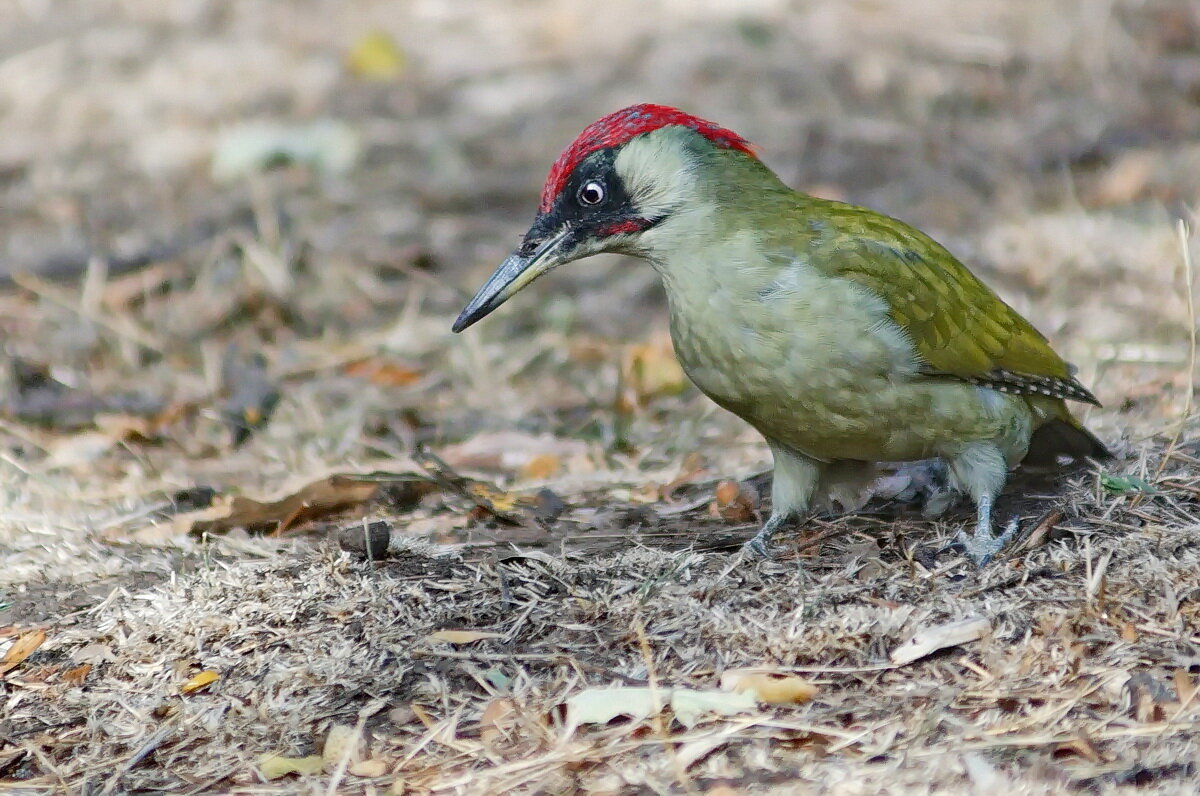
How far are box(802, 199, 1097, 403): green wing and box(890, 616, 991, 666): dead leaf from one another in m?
0.80

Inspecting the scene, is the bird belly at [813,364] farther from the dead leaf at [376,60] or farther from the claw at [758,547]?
the dead leaf at [376,60]

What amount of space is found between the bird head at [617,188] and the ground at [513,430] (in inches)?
32.1

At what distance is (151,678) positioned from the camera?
310 centimetres

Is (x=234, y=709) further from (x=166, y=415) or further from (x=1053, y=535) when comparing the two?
(x=166, y=415)

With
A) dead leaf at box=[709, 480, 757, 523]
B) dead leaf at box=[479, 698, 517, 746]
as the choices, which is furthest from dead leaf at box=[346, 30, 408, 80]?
dead leaf at box=[479, 698, 517, 746]

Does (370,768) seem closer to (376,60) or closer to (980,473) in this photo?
(980,473)

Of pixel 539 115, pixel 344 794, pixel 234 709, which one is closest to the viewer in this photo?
pixel 344 794

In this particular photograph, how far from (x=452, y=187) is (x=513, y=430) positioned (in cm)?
268

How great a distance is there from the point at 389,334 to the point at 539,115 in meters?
2.51

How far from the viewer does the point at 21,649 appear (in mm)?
3248

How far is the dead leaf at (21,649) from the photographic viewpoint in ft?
10.5

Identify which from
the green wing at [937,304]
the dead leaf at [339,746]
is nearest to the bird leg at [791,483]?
the green wing at [937,304]

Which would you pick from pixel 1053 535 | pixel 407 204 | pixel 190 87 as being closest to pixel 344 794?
pixel 1053 535

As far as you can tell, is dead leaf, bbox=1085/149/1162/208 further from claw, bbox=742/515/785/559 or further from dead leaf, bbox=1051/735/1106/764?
dead leaf, bbox=1051/735/1106/764
